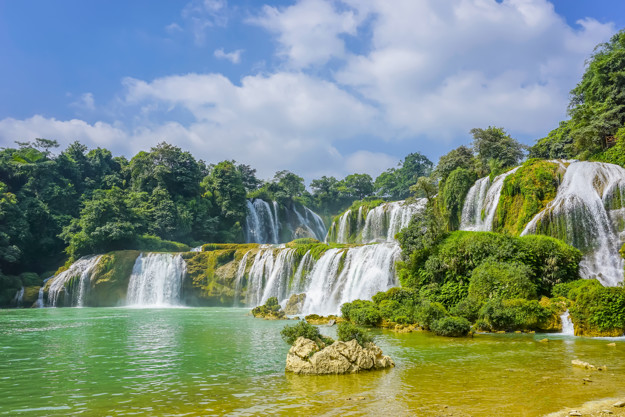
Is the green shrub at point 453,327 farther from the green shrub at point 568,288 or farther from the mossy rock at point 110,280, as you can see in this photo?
the mossy rock at point 110,280

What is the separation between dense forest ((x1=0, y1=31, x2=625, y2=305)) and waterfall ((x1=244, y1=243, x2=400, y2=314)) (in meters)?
4.19

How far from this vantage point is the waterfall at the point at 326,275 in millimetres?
27578

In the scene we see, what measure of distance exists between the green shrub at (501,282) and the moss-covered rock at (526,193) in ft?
29.6

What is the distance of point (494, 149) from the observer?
38.0m

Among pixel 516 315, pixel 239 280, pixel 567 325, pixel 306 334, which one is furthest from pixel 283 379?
pixel 239 280

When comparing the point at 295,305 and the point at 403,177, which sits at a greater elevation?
the point at 403,177

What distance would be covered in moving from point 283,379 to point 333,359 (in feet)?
3.96

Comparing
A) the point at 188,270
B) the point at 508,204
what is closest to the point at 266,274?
the point at 188,270

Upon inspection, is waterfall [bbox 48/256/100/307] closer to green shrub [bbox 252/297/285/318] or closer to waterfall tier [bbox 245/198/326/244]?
green shrub [bbox 252/297/285/318]

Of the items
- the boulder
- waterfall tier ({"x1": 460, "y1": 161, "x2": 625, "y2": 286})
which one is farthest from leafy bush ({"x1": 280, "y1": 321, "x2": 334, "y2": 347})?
the boulder

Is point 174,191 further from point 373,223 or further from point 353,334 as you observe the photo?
point 353,334

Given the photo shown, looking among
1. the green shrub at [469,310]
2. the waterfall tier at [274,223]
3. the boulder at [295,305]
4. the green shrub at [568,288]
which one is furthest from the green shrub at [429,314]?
the waterfall tier at [274,223]

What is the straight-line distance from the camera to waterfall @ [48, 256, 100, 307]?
39.0 metres

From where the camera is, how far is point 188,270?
4028 cm
